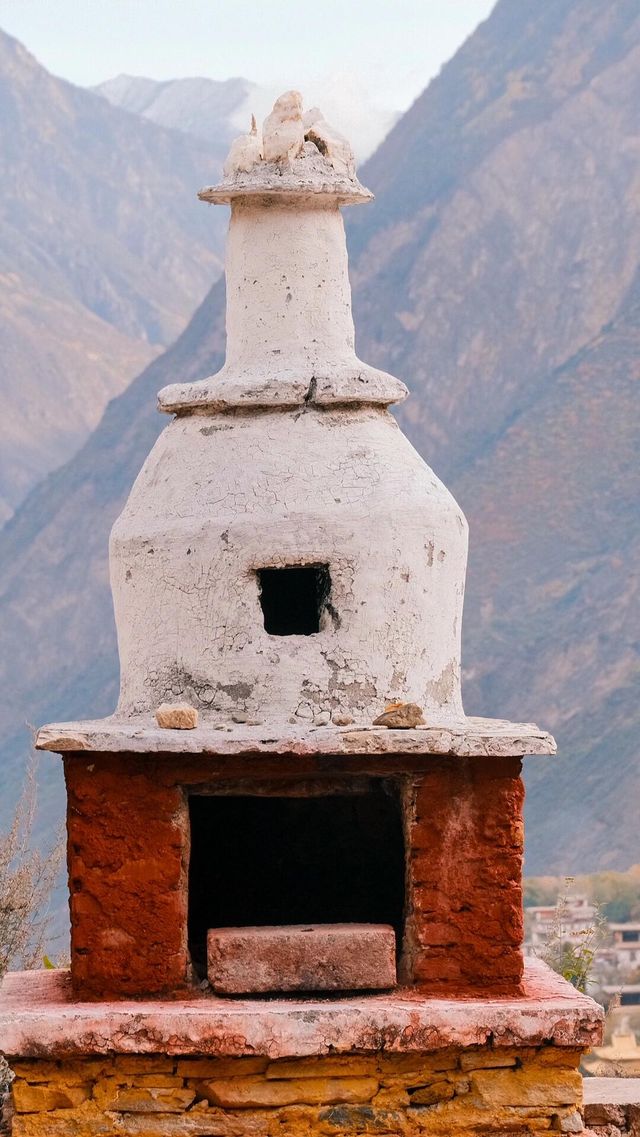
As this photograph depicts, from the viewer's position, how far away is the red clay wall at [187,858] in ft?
20.9

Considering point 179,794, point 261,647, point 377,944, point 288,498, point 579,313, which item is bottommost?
point 377,944

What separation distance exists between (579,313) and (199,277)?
3855 centimetres

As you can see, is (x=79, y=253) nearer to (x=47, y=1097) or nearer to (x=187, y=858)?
(x=187, y=858)

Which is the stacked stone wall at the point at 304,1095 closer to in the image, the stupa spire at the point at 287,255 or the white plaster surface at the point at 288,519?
the white plaster surface at the point at 288,519

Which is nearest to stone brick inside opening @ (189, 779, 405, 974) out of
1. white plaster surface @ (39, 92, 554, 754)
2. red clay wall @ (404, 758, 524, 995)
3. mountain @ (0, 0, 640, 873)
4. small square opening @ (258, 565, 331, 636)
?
small square opening @ (258, 565, 331, 636)

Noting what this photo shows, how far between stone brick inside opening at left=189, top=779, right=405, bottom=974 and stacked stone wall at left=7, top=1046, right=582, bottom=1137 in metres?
1.20

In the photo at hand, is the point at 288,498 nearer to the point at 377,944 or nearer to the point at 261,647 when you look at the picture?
the point at 261,647

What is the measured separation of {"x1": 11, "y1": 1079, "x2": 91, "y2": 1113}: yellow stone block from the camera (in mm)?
6203

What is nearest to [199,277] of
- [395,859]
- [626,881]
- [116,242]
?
[116,242]

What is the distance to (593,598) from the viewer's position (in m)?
46.9

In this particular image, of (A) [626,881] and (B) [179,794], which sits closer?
(B) [179,794]

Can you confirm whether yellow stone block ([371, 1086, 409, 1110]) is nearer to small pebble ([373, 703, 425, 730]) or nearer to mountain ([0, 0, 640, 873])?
small pebble ([373, 703, 425, 730])

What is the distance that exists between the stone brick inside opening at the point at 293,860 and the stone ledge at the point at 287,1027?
123cm

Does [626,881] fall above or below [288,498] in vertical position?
below
